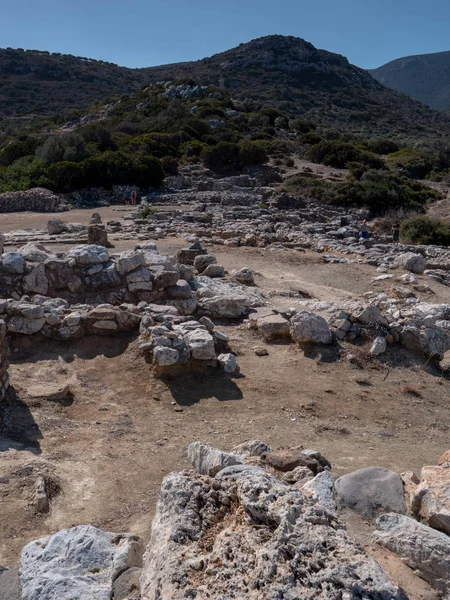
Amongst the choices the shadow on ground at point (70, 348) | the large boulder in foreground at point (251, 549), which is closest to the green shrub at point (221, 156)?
the shadow on ground at point (70, 348)

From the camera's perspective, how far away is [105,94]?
279ft

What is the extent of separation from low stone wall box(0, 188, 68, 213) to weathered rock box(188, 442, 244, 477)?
23191 mm

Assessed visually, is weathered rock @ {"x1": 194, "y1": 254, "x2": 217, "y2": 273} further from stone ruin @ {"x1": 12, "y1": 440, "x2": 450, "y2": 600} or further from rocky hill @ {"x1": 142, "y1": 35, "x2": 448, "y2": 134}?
rocky hill @ {"x1": 142, "y1": 35, "x2": 448, "y2": 134}

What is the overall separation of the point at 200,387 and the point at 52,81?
93.7 meters

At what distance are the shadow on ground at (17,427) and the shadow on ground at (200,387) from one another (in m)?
1.81

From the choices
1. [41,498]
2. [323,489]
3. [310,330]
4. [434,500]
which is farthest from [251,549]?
[310,330]

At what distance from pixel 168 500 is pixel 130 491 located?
68.7 inches

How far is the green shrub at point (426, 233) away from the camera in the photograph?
20.7 metres

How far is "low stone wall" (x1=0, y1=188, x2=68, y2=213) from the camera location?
25.4m

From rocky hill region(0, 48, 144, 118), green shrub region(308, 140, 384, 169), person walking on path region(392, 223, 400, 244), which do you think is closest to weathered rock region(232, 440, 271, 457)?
person walking on path region(392, 223, 400, 244)

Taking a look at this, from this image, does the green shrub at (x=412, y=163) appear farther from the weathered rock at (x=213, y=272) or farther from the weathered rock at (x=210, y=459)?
the weathered rock at (x=210, y=459)

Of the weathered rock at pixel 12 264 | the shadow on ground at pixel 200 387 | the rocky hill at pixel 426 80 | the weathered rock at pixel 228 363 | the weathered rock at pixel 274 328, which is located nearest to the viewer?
the shadow on ground at pixel 200 387

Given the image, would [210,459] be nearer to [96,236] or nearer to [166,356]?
[166,356]

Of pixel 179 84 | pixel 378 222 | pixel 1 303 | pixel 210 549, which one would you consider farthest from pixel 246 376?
pixel 179 84
